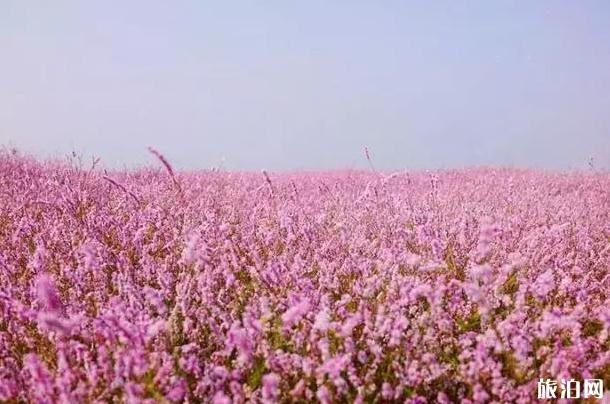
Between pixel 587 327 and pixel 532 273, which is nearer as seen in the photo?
pixel 587 327

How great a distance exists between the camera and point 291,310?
194cm

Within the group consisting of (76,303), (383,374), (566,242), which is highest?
(566,242)

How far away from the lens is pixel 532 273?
338 centimetres

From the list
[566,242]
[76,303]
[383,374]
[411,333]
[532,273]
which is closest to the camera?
[383,374]

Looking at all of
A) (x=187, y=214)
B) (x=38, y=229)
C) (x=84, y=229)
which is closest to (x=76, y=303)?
(x=84, y=229)

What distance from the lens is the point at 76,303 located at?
2.63 meters

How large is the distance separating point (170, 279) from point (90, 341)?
51 cm

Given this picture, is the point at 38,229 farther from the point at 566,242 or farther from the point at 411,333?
the point at 566,242

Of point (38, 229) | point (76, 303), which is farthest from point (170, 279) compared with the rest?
point (38, 229)

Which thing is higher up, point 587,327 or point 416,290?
point 416,290

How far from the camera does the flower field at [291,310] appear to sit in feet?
6.85

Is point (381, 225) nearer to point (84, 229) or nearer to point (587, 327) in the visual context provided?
point (587, 327)

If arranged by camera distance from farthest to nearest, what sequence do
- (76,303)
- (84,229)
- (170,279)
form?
1. (84,229)
2. (170,279)
3. (76,303)

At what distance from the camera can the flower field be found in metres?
2.09
